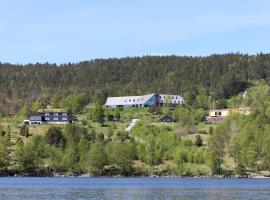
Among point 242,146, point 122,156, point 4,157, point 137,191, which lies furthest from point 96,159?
point 137,191

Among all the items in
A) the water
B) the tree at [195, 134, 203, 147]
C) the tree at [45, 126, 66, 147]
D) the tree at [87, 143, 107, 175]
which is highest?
the tree at [45, 126, 66, 147]

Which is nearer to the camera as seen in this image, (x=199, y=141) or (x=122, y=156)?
(x=122, y=156)

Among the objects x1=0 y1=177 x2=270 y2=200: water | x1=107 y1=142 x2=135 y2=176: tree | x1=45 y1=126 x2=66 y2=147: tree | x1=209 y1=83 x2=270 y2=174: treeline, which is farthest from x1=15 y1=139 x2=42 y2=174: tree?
x1=0 y1=177 x2=270 y2=200: water

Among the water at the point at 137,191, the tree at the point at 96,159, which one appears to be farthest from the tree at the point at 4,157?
the water at the point at 137,191

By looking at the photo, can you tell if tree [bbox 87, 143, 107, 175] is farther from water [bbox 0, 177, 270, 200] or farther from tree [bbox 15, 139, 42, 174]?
water [bbox 0, 177, 270, 200]

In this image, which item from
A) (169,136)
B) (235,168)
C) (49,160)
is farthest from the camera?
(169,136)

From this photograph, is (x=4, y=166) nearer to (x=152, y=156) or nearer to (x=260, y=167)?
(x=152, y=156)

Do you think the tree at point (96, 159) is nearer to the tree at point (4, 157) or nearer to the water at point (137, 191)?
the tree at point (4, 157)

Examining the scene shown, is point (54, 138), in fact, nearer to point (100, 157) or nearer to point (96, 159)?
point (96, 159)

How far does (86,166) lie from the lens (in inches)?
6353

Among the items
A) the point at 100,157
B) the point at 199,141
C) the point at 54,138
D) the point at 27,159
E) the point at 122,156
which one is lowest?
the point at 27,159

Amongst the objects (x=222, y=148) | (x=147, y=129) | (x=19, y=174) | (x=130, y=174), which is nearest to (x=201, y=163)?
(x=222, y=148)

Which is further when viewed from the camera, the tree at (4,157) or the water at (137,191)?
the tree at (4,157)

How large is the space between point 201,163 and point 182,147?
34.6 ft
